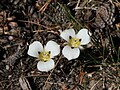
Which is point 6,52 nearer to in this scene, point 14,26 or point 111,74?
point 14,26

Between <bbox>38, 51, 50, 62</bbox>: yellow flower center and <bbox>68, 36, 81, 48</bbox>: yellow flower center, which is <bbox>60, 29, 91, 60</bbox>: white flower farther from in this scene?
<bbox>38, 51, 50, 62</bbox>: yellow flower center

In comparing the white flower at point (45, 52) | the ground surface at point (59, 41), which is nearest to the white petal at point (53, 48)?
the white flower at point (45, 52)

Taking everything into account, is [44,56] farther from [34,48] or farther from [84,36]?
[84,36]

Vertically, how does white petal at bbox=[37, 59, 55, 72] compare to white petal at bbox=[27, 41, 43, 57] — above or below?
below

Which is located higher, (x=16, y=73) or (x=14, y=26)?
(x=14, y=26)

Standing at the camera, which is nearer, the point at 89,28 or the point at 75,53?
the point at 75,53

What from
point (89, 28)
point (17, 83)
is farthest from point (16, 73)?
point (89, 28)

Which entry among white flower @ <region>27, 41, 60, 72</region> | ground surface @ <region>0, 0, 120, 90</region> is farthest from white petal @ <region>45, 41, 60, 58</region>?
ground surface @ <region>0, 0, 120, 90</region>
